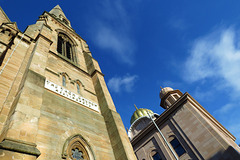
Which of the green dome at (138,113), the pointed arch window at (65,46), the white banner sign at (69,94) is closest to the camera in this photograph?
the white banner sign at (69,94)

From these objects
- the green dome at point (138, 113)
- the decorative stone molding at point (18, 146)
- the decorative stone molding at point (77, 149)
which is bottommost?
the decorative stone molding at point (18, 146)

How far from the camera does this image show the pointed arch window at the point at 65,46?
14406mm

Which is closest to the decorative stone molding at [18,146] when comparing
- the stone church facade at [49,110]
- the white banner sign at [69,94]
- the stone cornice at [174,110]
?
the stone church facade at [49,110]

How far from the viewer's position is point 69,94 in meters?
8.84

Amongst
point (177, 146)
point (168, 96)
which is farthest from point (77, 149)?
point (168, 96)

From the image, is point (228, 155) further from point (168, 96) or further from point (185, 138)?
point (168, 96)

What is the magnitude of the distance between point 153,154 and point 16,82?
19.8m

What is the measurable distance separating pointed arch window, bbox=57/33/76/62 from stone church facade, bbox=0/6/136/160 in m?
2.61

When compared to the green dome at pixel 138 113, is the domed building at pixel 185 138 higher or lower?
lower

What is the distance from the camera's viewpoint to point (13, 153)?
366 cm

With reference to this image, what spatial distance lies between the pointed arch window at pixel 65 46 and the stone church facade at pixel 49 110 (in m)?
2.61

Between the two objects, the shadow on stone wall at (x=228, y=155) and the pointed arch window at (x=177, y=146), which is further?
the pointed arch window at (x=177, y=146)

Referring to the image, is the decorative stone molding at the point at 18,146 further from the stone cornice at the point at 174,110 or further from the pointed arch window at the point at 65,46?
the stone cornice at the point at 174,110

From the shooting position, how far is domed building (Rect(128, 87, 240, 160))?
15.5 metres
